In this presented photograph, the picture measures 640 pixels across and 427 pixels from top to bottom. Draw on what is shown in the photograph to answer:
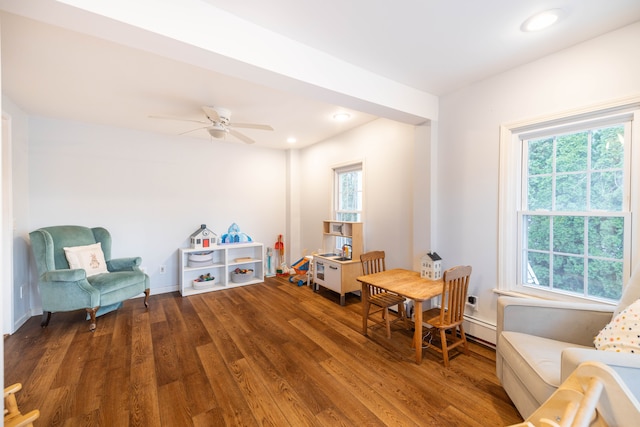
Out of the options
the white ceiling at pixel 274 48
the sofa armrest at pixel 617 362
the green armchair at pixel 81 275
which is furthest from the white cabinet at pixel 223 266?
the sofa armrest at pixel 617 362

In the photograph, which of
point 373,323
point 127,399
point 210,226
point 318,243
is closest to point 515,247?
point 373,323

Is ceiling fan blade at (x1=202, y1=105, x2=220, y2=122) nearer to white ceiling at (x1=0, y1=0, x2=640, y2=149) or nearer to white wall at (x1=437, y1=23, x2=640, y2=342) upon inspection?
white ceiling at (x1=0, y1=0, x2=640, y2=149)

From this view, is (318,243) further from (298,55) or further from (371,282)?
(298,55)

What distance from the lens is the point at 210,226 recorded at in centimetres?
463

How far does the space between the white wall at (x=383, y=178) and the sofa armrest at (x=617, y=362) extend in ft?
6.68

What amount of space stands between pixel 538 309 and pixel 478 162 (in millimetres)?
1361

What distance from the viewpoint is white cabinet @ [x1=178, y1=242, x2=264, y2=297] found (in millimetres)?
4215

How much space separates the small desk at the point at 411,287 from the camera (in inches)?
89.2

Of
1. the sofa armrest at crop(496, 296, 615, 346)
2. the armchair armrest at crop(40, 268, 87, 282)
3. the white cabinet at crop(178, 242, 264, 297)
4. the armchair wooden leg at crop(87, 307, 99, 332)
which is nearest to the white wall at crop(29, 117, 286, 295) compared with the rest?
the white cabinet at crop(178, 242, 264, 297)

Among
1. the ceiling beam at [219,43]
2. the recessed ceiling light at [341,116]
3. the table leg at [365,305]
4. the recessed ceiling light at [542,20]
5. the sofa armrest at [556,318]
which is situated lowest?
the table leg at [365,305]

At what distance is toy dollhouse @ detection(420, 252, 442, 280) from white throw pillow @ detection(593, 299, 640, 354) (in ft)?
4.14

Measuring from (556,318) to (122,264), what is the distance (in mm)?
4572

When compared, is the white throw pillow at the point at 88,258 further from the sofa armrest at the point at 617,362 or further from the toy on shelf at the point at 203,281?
the sofa armrest at the point at 617,362

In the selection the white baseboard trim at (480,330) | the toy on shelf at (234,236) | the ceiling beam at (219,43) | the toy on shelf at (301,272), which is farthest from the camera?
the toy on shelf at (234,236)
